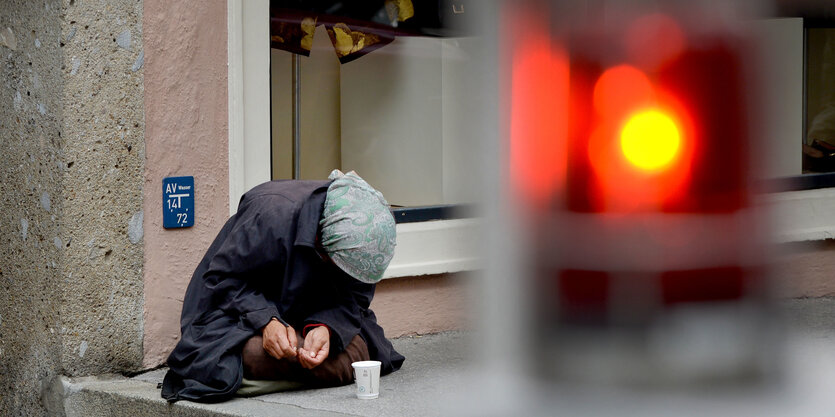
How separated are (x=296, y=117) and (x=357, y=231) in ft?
6.10

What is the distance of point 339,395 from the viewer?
3.90 metres

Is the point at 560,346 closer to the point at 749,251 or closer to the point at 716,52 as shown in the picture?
the point at 749,251

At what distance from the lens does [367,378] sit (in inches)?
149

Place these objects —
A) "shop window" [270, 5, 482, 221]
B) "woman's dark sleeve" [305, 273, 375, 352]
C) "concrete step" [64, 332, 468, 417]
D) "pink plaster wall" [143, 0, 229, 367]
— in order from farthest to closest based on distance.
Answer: "shop window" [270, 5, 482, 221], "pink plaster wall" [143, 0, 229, 367], "woman's dark sleeve" [305, 273, 375, 352], "concrete step" [64, 332, 468, 417]

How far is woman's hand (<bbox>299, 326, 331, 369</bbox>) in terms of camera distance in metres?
3.80

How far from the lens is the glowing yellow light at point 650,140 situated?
230 cm

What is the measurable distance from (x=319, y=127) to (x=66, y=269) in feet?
5.44

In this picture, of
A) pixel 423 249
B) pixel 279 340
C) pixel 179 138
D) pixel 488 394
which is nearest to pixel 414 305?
pixel 423 249

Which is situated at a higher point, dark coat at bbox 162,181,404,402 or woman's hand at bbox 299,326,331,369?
dark coat at bbox 162,181,404,402

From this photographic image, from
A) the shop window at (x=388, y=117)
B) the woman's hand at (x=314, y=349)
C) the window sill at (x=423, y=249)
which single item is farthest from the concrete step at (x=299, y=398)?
the shop window at (x=388, y=117)

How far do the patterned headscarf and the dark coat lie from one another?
0.20ft

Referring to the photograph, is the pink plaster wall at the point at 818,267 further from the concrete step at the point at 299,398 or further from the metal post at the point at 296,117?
the metal post at the point at 296,117

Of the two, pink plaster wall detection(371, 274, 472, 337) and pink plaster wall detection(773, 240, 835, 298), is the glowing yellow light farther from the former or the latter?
pink plaster wall detection(773, 240, 835, 298)

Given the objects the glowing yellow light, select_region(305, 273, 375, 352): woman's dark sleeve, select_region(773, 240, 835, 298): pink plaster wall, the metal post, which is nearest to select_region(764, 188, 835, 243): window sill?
select_region(773, 240, 835, 298): pink plaster wall
